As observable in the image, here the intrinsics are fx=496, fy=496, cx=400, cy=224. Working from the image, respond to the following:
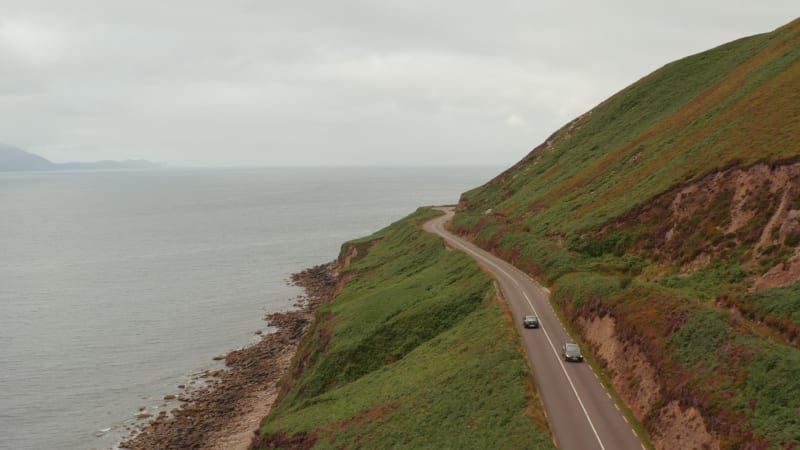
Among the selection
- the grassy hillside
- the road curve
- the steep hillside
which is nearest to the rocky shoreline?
the grassy hillside

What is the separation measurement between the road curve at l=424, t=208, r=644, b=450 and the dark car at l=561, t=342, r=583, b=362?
0.40 metres

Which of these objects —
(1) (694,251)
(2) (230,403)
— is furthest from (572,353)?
(2) (230,403)

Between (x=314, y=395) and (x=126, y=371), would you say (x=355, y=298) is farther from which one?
(x=126, y=371)

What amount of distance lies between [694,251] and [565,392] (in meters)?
20.0

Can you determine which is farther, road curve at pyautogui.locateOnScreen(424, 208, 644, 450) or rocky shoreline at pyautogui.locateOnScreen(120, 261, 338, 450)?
rocky shoreline at pyautogui.locateOnScreen(120, 261, 338, 450)

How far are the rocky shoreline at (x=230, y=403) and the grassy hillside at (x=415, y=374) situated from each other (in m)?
4.18

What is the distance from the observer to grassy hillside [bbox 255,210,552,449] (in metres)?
30.5

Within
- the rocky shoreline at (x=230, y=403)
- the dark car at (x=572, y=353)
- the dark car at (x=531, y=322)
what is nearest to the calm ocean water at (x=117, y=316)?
the rocky shoreline at (x=230, y=403)

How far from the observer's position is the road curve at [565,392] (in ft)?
87.5

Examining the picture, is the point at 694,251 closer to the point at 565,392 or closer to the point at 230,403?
the point at 565,392

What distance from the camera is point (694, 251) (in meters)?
42.3

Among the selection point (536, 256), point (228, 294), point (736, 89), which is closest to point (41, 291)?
point (228, 294)

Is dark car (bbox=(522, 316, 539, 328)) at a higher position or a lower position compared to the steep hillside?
lower

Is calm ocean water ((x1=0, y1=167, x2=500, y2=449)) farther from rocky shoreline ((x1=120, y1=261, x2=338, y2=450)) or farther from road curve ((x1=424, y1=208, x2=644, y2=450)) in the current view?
road curve ((x1=424, y1=208, x2=644, y2=450))
